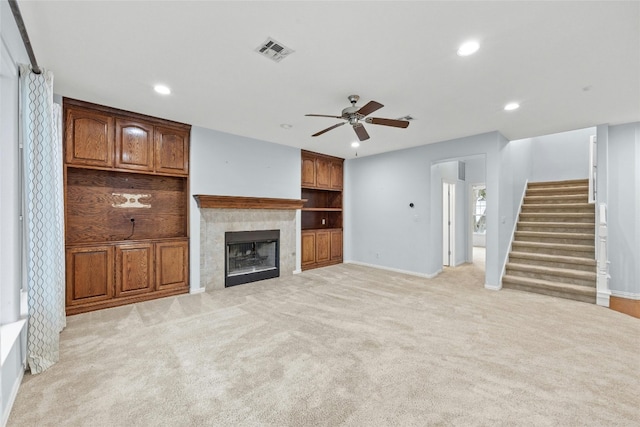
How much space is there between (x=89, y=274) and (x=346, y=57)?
12.9 ft

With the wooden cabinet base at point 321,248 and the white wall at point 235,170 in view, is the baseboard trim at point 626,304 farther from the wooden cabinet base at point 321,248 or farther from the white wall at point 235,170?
the white wall at point 235,170

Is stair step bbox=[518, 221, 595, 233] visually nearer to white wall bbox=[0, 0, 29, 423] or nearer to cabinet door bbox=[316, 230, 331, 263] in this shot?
cabinet door bbox=[316, 230, 331, 263]

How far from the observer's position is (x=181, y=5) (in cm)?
182

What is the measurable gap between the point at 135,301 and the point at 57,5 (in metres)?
3.36

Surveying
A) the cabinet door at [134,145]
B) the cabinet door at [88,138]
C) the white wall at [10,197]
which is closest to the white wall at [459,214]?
the cabinet door at [134,145]

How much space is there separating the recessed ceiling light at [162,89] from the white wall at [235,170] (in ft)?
4.02

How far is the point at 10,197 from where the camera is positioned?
6.75 ft

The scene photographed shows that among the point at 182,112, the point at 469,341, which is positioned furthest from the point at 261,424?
the point at 182,112

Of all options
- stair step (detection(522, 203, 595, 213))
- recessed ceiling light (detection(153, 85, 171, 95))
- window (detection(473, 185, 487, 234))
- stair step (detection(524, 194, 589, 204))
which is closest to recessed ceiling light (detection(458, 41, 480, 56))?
recessed ceiling light (detection(153, 85, 171, 95))

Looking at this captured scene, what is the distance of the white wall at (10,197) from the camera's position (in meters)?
1.92

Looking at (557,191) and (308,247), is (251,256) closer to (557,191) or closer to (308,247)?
(308,247)

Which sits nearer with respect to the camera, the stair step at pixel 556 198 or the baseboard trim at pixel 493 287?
the baseboard trim at pixel 493 287

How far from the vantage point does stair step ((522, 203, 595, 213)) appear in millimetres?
5500

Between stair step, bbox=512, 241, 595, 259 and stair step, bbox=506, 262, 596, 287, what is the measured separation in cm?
45
